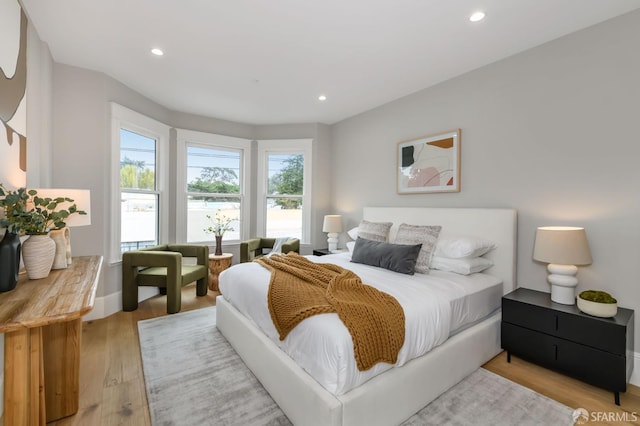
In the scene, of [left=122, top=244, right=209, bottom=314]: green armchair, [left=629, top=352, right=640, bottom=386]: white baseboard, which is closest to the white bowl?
[left=629, top=352, right=640, bottom=386]: white baseboard

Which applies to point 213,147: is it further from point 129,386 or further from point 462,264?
point 462,264

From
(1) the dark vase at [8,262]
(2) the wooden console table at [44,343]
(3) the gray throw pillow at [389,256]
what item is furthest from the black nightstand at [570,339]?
(1) the dark vase at [8,262]

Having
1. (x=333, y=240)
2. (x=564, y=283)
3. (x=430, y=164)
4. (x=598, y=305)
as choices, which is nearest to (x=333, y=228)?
(x=333, y=240)

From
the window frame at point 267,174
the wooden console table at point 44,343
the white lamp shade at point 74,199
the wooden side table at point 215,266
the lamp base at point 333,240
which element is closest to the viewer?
the wooden console table at point 44,343

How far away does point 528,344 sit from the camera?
221 centimetres

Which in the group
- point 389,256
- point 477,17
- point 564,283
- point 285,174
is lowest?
point 564,283

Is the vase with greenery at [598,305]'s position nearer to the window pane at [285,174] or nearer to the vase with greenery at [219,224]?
the window pane at [285,174]

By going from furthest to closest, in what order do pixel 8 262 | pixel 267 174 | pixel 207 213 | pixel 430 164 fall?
A: pixel 267 174 < pixel 207 213 < pixel 430 164 < pixel 8 262

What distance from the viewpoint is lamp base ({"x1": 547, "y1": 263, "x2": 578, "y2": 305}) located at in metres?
2.19

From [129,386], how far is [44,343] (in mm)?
643

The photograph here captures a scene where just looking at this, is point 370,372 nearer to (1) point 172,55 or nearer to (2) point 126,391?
(2) point 126,391

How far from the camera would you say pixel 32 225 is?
1.65m

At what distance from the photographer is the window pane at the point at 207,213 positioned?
4594mm

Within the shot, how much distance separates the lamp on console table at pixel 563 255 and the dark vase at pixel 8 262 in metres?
3.35
